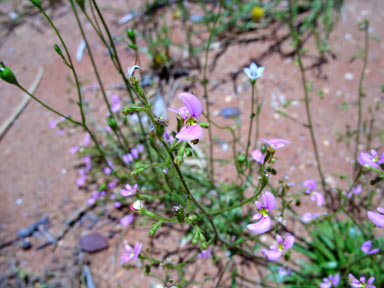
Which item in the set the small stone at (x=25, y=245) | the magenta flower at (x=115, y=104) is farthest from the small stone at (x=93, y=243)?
the magenta flower at (x=115, y=104)

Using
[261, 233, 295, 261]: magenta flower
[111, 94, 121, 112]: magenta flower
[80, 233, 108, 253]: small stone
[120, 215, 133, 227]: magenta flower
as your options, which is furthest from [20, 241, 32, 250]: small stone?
[261, 233, 295, 261]: magenta flower

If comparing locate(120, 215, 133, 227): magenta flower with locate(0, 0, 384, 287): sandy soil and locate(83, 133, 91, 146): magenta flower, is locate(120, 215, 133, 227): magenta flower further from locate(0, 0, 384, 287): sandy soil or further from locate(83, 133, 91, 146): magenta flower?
locate(83, 133, 91, 146): magenta flower

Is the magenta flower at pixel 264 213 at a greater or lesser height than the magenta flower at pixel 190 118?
lesser

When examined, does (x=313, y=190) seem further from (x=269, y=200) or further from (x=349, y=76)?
(x=349, y=76)

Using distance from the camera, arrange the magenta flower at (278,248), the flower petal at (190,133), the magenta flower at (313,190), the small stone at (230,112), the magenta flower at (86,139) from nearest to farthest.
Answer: the flower petal at (190,133) → the magenta flower at (278,248) → the magenta flower at (313,190) → the magenta flower at (86,139) → the small stone at (230,112)

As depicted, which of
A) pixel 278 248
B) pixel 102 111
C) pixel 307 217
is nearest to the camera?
pixel 278 248

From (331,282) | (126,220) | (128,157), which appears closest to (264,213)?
(331,282)

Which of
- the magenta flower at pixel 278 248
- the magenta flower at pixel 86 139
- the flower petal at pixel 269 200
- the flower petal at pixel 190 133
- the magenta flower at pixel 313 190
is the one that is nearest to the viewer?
the flower petal at pixel 190 133

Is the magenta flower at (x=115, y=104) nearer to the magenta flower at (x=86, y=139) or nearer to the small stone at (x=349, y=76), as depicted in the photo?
the magenta flower at (x=86, y=139)
